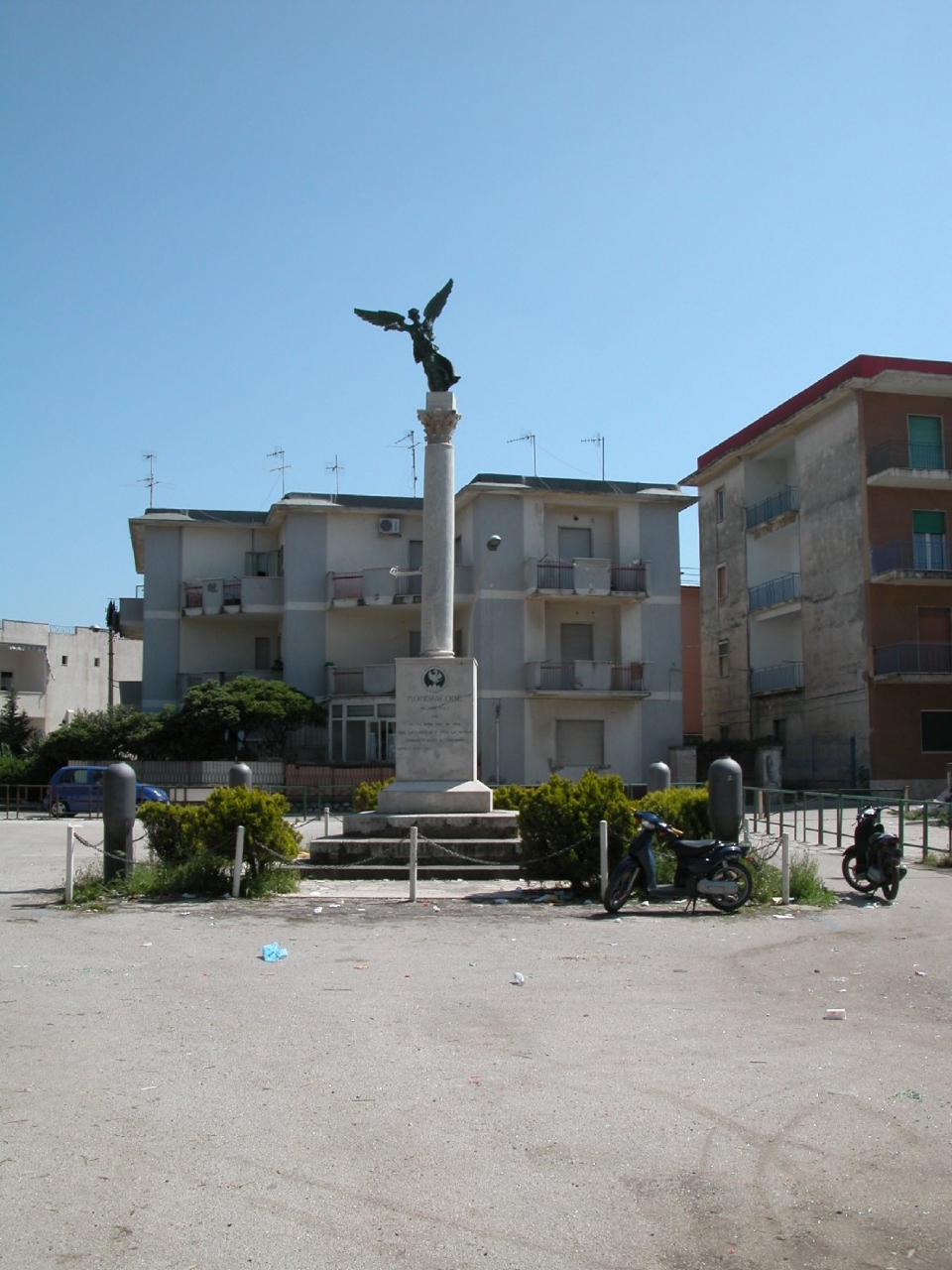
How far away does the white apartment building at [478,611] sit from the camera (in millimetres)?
39031

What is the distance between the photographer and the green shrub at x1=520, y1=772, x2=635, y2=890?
13789 millimetres

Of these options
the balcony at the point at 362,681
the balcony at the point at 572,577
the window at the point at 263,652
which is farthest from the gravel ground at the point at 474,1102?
the window at the point at 263,652

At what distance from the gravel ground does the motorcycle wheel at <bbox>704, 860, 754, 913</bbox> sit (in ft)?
5.23

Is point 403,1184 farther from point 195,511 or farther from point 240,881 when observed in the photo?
point 195,511

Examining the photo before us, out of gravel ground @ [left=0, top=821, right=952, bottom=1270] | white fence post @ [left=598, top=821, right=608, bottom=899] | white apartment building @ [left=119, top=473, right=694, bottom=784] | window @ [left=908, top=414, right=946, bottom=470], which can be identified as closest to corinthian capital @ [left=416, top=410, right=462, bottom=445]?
white fence post @ [left=598, top=821, right=608, bottom=899]

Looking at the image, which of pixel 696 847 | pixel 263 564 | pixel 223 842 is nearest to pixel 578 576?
pixel 263 564

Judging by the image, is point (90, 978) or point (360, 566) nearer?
point (90, 978)

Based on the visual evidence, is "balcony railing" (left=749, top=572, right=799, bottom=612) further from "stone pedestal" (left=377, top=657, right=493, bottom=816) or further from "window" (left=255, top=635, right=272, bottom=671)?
"stone pedestal" (left=377, top=657, right=493, bottom=816)

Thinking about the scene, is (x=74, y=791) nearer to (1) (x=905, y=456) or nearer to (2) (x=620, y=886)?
(1) (x=905, y=456)

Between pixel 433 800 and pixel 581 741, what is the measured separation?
22253 mm

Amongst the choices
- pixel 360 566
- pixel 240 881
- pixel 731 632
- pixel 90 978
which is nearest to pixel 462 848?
pixel 240 881

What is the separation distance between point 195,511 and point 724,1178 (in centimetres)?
4075

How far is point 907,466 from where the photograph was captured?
36.0 meters

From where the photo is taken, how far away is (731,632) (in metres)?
43.7
